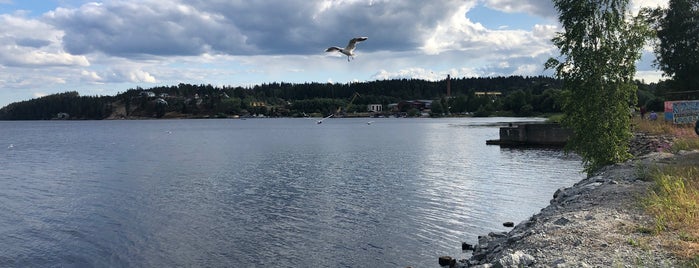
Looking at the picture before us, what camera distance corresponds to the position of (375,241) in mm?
23703

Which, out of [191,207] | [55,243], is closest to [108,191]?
[191,207]

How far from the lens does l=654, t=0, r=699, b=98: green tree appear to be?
61.1 m

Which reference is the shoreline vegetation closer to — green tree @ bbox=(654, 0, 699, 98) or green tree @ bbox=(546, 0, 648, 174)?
green tree @ bbox=(546, 0, 648, 174)

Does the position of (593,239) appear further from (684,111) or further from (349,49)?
(684,111)

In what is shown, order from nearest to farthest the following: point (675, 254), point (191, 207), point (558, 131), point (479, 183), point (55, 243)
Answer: point (675, 254), point (55, 243), point (191, 207), point (479, 183), point (558, 131)

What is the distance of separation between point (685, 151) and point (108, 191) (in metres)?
39.5

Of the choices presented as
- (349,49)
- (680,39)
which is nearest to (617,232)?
(349,49)

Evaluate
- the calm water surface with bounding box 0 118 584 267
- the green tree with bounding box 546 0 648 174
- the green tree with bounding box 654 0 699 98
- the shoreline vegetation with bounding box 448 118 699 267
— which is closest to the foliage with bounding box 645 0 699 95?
the green tree with bounding box 654 0 699 98

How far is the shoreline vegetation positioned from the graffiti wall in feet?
81.6

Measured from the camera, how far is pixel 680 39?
2443 inches

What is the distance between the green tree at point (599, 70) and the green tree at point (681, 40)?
4001 centimetres

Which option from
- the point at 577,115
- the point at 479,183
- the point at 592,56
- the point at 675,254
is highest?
Answer: the point at 592,56

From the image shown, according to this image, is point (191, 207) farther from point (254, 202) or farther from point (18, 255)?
point (18, 255)

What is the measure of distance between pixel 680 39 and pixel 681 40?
0.65ft
